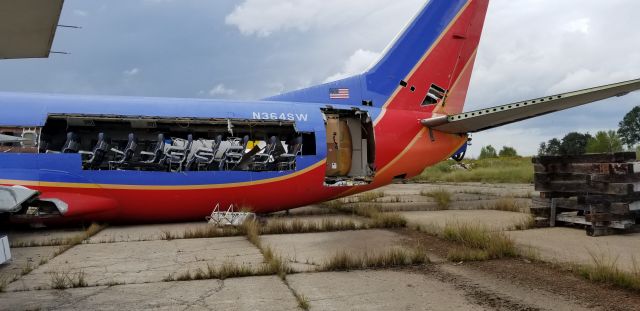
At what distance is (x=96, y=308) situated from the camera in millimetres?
4820

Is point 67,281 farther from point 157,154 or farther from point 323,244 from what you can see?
point 157,154

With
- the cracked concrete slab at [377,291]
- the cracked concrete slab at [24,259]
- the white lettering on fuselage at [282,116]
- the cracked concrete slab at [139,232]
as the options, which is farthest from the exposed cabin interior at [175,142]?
the cracked concrete slab at [377,291]

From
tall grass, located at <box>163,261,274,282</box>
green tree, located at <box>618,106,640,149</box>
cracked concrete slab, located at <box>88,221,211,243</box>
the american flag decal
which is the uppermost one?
green tree, located at <box>618,106,640,149</box>

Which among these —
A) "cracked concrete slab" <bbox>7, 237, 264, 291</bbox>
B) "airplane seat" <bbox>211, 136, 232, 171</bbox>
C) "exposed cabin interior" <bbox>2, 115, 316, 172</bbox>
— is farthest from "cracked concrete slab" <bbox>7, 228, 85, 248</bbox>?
"airplane seat" <bbox>211, 136, 232, 171</bbox>

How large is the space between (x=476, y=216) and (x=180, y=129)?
25.8ft

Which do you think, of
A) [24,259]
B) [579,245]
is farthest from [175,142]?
[579,245]

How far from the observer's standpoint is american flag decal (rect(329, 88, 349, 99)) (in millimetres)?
14273

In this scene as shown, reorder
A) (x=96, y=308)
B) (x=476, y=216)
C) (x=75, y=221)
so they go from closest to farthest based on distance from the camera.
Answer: (x=96, y=308)
(x=75, y=221)
(x=476, y=216)

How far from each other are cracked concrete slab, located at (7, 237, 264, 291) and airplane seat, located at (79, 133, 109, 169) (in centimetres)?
310

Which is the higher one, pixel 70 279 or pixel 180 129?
pixel 180 129

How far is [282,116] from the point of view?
12945 millimetres

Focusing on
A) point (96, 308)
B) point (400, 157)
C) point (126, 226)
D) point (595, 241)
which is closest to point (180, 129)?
point (126, 226)

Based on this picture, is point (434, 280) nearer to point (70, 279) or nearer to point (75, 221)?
point (70, 279)

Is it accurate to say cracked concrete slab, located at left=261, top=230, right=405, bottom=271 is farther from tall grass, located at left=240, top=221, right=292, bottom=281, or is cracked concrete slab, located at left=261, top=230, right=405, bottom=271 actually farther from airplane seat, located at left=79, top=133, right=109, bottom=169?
airplane seat, located at left=79, top=133, right=109, bottom=169
